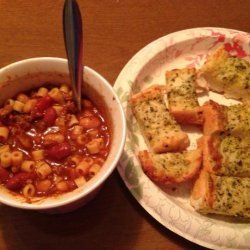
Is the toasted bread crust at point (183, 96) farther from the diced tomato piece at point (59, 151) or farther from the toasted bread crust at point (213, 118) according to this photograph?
the diced tomato piece at point (59, 151)

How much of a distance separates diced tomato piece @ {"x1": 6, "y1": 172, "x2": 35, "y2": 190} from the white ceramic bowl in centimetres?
3

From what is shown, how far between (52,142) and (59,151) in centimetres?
4

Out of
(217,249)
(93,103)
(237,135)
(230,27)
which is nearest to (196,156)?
(237,135)

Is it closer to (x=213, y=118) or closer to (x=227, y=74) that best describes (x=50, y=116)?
(x=213, y=118)

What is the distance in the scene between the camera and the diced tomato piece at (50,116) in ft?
3.98

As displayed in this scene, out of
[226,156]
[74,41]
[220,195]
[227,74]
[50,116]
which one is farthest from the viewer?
[227,74]

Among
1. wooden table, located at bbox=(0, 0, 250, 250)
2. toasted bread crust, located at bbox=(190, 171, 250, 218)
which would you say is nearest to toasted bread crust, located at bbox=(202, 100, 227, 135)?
toasted bread crust, located at bbox=(190, 171, 250, 218)

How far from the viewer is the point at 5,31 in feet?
5.37

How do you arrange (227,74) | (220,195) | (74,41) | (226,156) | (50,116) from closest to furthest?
(74,41)
(50,116)
(220,195)
(226,156)
(227,74)

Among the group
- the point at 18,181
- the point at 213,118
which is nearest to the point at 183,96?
the point at 213,118

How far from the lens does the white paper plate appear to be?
128 centimetres

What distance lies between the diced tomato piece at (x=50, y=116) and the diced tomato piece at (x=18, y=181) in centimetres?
19

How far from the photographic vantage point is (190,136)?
1.52 metres

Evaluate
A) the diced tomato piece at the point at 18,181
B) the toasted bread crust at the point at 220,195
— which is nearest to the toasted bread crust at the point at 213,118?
the toasted bread crust at the point at 220,195
